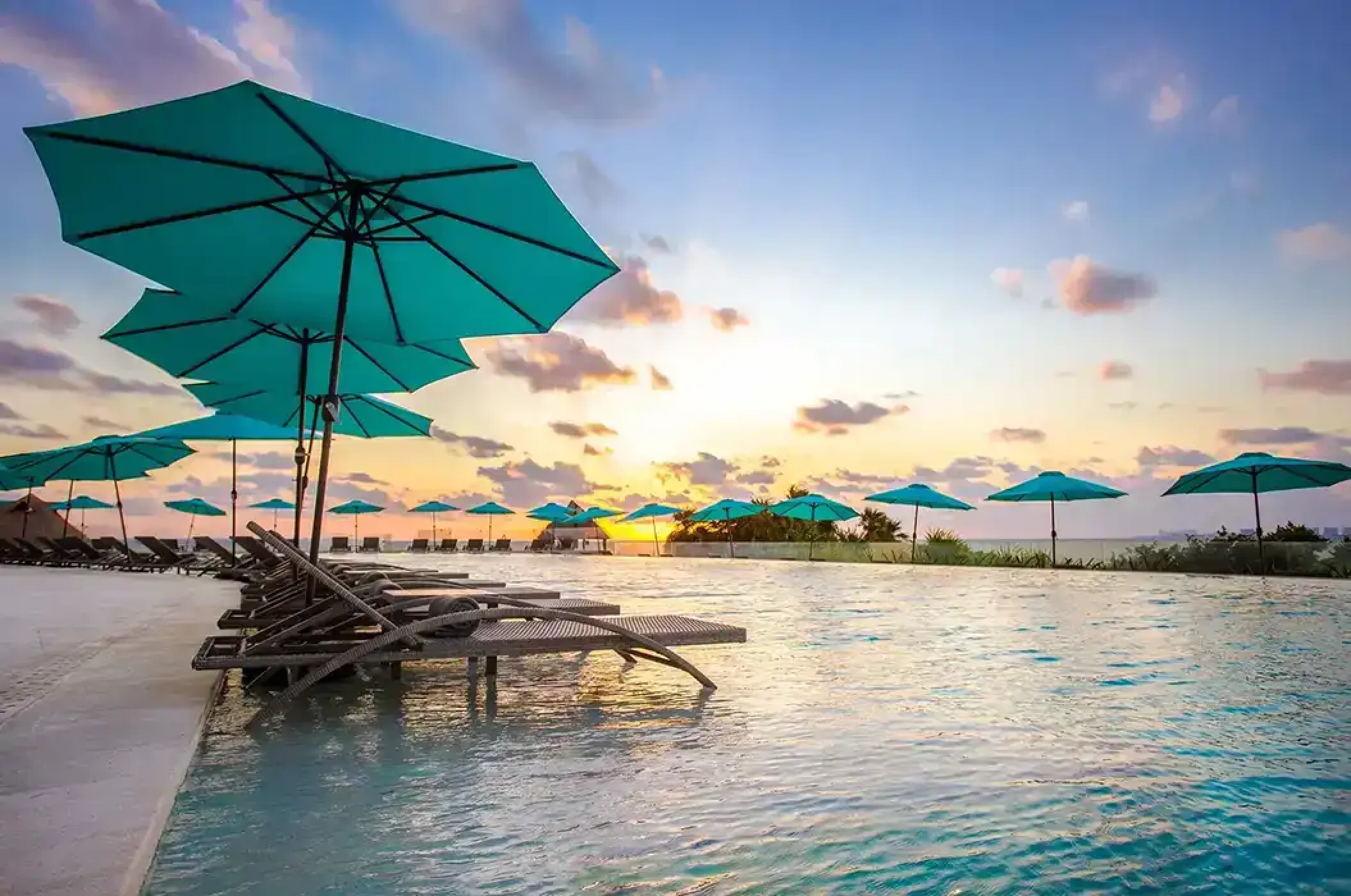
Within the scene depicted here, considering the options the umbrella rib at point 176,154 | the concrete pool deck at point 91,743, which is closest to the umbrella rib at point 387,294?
the umbrella rib at point 176,154

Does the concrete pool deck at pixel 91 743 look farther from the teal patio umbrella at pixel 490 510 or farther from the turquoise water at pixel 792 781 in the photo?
the teal patio umbrella at pixel 490 510

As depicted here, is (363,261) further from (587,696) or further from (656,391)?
(656,391)

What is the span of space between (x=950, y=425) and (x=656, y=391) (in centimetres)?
937

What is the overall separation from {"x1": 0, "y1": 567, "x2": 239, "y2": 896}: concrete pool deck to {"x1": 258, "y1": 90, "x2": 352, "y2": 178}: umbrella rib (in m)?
2.65

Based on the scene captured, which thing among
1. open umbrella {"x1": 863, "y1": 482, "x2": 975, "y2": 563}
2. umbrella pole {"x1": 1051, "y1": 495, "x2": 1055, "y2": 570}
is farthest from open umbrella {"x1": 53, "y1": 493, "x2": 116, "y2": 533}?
umbrella pole {"x1": 1051, "y1": 495, "x2": 1055, "y2": 570}

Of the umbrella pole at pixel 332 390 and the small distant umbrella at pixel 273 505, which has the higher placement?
the small distant umbrella at pixel 273 505

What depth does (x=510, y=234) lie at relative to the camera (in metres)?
4.49

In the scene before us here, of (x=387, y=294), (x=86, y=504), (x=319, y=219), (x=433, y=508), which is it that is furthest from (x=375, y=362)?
(x=433, y=508)

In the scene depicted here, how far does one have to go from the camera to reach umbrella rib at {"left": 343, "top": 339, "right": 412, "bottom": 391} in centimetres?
705

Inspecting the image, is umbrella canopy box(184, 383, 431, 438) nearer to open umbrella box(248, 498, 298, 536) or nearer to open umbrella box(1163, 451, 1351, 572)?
open umbrella box(1163, 451, 1351, 572)

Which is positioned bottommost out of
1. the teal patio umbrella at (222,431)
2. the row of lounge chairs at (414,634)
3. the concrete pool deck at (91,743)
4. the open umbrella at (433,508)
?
the concrete pool deck at (91,743)

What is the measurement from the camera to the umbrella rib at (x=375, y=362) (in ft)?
23.1

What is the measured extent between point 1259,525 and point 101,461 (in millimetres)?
27430

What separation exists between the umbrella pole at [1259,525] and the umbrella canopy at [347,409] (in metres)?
19.5
